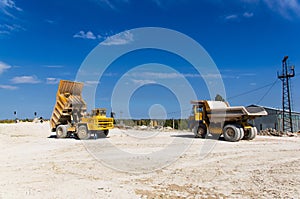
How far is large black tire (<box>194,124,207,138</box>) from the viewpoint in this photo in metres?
16.6

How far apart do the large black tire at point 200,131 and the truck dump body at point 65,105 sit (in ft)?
24.0

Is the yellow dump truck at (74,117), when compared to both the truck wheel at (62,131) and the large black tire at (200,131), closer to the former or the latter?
the truck wheel at (62,131)

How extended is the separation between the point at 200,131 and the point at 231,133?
2231 millimetres

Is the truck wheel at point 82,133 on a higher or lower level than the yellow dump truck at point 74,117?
lower

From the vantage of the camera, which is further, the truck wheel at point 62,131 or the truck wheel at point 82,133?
the truck wheel at point 62,131

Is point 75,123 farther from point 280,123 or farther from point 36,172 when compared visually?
point 280,123

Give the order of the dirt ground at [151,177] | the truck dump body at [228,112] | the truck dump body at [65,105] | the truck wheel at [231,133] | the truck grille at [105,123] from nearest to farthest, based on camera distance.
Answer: the dirt ground at [151,177]
the truck wheel at [231,133]
the truck dump body at [228,112]
the truck grille at [105,123]
the truck dump body at [65,105]

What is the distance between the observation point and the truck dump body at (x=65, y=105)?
55.1 ft

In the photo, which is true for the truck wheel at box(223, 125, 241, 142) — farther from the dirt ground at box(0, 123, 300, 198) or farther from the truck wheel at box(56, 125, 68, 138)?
the truck wheel at box(56, 125, 68, 138)

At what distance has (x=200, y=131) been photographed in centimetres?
1669

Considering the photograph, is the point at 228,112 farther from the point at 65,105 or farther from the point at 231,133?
the point at 65,105

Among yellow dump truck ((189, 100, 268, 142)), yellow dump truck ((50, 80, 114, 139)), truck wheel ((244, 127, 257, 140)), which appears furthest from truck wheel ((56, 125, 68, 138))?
truck wheel ((244, 127, 257, 140))

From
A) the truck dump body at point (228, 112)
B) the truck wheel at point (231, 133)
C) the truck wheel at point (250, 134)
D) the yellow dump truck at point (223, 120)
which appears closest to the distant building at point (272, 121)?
the truck dump body at point (228, 112)

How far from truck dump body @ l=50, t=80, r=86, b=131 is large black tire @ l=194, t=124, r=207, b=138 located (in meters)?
7.31
